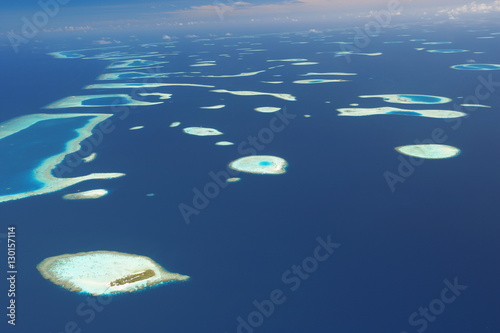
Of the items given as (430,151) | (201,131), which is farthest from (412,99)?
(201,131)

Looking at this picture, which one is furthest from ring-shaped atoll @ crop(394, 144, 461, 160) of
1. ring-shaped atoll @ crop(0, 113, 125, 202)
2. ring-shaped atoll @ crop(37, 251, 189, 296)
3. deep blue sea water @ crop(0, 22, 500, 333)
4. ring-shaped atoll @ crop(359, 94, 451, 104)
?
ring-shaped atoll @ crop(0, 113, 125, 202)

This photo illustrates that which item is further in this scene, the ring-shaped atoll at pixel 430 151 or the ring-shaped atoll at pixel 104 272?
the ring-shaped atoll at pixel 430 151

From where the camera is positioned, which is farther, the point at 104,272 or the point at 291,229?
the point at 291,229

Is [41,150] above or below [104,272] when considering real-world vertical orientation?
above

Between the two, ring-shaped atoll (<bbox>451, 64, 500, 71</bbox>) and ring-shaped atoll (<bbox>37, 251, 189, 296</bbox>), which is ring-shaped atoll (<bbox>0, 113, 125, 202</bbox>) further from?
ring-shaped atoll (<bbox>451, 64, 500, 71</bbox>)

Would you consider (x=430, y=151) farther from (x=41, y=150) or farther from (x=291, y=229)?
(x=41, y=150)

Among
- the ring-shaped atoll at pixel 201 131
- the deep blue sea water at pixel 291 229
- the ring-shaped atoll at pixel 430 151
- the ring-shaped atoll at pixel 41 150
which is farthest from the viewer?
the ring-shaped atoll at pixel 201 131

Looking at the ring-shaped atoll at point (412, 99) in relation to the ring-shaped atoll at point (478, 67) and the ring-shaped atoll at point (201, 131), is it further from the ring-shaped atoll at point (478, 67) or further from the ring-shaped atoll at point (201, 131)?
the ring-shaped atoll at point (478, 67)

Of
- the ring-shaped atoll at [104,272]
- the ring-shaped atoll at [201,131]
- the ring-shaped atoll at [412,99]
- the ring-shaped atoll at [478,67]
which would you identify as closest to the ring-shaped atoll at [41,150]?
the ring-shaped atoll at [104,272]

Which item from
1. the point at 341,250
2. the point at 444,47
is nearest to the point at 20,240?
the point at 341,250
